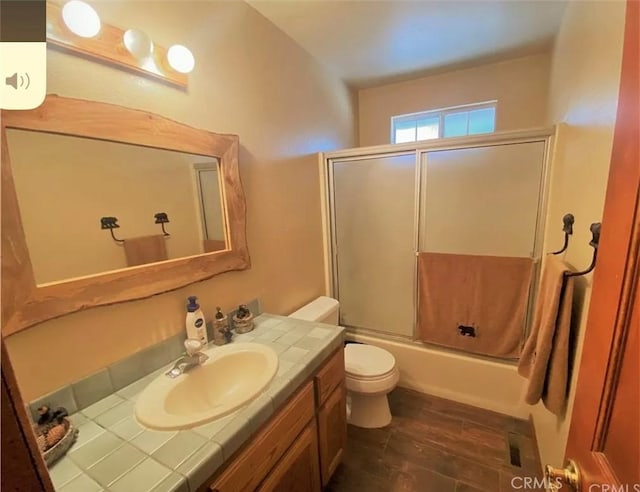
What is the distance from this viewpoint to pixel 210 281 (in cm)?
140

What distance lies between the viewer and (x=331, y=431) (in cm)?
137

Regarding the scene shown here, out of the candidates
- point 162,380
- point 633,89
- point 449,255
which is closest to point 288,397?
point 162,380

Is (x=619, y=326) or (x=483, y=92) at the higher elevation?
(x=483, y=92)

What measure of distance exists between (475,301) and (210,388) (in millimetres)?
1677

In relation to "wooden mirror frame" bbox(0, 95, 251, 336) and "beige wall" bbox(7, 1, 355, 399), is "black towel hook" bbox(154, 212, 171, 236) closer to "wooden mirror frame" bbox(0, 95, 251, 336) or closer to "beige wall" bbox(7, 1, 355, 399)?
"wooden mirror frame" bbox(0, 95, 251, 336)

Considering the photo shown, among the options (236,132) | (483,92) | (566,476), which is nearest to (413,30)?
(483,92)

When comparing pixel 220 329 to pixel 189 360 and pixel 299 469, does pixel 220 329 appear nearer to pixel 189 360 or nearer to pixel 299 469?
pixel 189 360

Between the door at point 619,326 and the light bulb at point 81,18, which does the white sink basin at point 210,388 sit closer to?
the door at point 619,326

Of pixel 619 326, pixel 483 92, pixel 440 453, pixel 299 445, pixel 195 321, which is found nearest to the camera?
pixel 619 326

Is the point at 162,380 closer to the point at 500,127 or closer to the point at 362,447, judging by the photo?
the point at 362,447

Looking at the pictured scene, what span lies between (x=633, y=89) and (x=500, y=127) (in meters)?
2.35

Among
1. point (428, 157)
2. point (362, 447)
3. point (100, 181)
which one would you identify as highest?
point (428, 157)

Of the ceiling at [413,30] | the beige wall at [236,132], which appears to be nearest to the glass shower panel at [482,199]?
the ceiling at [413,30]

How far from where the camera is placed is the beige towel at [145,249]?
3.52ft
